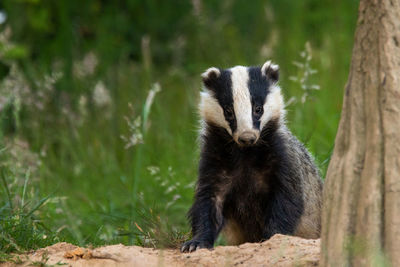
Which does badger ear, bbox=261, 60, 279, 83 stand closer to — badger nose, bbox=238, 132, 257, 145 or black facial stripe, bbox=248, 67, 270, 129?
black facial stripe, bbox=248, 67, 270, 129

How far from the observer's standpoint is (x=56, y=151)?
8.03 m

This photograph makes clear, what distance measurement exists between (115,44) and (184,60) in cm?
101

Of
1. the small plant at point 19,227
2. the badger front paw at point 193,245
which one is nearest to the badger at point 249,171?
the badger front paw at point 193,245

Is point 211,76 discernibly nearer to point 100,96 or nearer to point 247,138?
point 247,138

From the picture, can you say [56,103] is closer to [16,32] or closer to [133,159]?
[16,32]

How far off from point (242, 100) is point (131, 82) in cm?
425

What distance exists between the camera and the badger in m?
4.23

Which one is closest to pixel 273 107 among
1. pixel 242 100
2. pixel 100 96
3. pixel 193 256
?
pixel 242 100

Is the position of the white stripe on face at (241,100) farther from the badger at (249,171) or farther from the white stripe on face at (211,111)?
the white stripe on face at (211,111)

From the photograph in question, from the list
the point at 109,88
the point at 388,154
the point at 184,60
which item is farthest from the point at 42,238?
the point at 184,60

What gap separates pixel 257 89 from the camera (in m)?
4.47

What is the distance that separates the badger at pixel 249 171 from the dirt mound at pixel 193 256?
62cm

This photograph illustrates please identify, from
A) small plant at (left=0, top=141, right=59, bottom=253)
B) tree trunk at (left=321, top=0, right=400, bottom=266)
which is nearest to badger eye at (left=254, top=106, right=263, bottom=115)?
small plant at (left=0, top=141, right=59, bottom=253)

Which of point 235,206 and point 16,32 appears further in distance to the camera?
point 16,32
